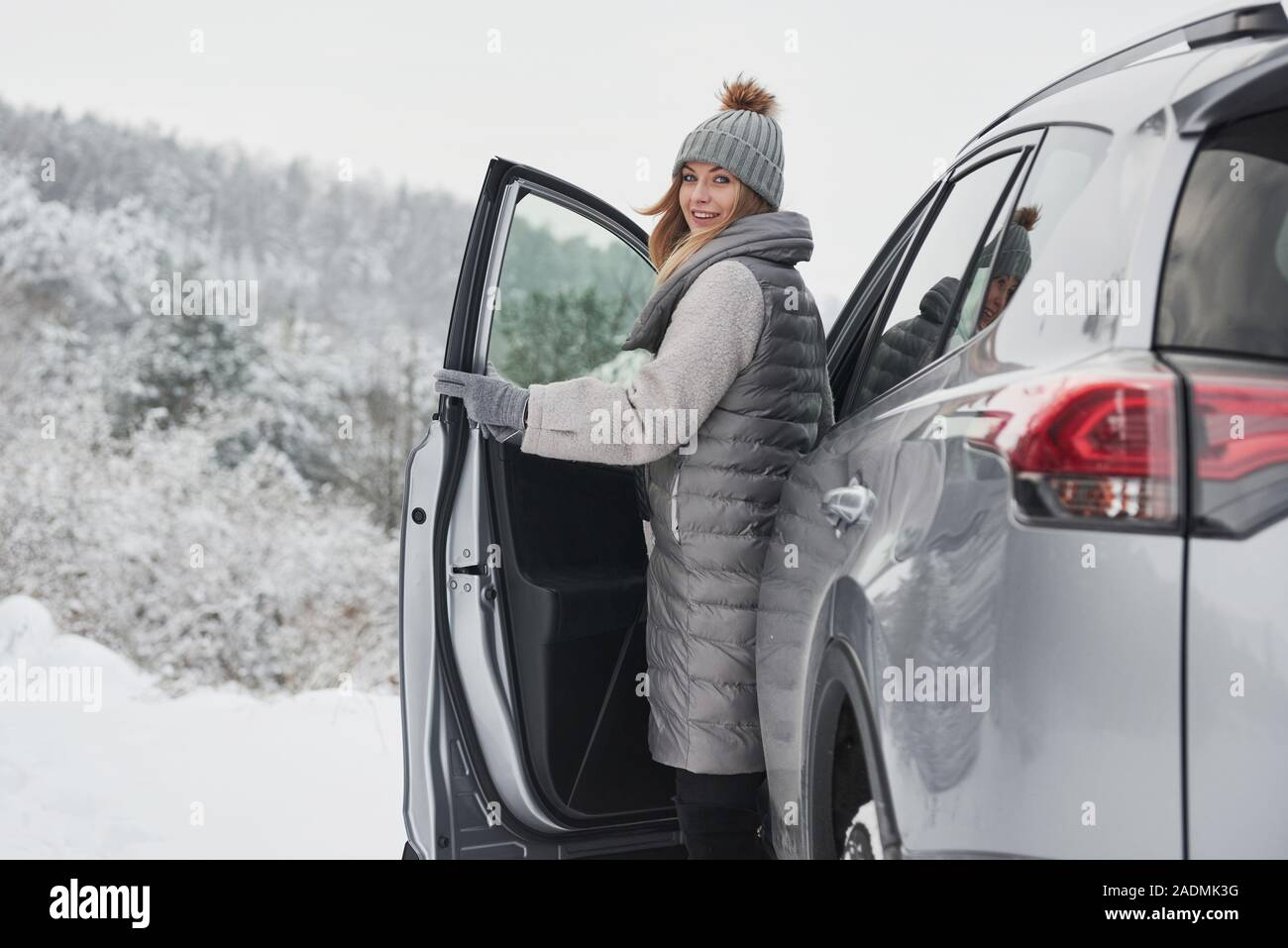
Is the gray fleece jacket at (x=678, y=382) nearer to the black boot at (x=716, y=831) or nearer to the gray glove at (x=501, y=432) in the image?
the gray glove at (x=501, y=432)

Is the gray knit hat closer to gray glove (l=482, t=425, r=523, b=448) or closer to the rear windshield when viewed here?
gray glove (l=482, t=425, r=523, b=448)

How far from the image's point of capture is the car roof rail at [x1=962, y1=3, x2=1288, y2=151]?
1604 millimetres

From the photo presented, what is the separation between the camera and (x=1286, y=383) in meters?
1.35

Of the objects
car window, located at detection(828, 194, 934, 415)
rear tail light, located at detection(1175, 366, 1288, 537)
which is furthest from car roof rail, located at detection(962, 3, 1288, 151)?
car window, located at detection(828, 194, 934, 415)

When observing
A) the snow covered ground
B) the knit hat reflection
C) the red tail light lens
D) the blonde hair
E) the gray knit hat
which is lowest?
the snow covered ground

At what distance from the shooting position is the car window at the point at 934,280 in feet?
7.13

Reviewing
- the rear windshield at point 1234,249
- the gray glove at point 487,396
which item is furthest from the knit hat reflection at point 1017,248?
the gray glove at point 487,396

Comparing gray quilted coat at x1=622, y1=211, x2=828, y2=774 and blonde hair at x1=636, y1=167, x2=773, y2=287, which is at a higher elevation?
blonde hair at x1=636, y1=167, x2=773, y2=287

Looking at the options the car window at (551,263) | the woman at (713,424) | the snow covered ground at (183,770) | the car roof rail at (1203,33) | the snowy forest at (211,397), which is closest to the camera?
the car roof rail at (1203,33)

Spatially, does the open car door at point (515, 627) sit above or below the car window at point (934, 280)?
below

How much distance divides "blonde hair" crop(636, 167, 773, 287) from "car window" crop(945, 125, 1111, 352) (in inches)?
22.6

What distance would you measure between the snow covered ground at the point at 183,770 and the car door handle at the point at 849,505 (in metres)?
3.18
